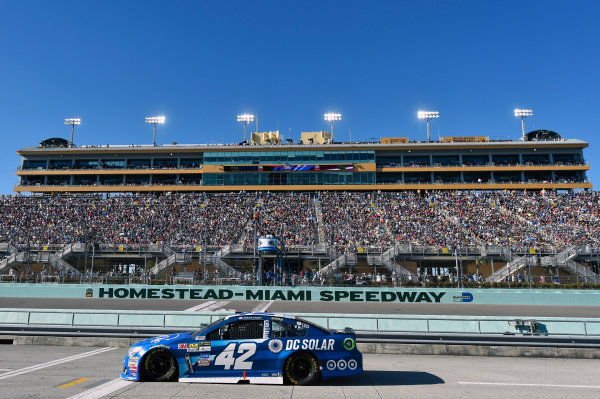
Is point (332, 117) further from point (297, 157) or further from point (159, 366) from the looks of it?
point (159, 366)

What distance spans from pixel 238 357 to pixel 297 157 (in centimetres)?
5276

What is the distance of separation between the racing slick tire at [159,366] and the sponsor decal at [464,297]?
21.2 m

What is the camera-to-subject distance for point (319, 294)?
25.7 metres

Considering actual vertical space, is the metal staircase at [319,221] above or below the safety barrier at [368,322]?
above

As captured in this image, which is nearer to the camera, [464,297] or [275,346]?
[275,346]

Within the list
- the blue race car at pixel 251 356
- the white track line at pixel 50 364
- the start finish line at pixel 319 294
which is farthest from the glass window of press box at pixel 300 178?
Result: the blue race car at pixel 251 356

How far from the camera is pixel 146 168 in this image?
6188 cm

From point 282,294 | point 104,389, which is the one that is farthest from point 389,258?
point 104,389

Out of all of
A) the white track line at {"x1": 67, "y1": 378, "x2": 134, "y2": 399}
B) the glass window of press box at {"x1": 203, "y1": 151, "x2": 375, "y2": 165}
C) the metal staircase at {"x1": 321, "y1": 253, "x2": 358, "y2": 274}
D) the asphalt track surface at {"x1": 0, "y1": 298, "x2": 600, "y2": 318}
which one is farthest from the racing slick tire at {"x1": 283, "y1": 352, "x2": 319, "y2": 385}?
the glass window of press box at {"x1": 203, "y1": 151, "x2": 375, "y2": 165}

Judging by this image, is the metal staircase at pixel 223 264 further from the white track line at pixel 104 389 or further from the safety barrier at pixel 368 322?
the white track line at pixel 104 389

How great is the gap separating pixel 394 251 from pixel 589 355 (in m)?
23.7

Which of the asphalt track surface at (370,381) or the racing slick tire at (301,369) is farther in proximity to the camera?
the racing slick tire at (301,369)

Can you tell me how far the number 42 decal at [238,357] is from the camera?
738 centimetres

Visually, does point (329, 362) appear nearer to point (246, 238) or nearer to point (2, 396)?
point (2, 396)
